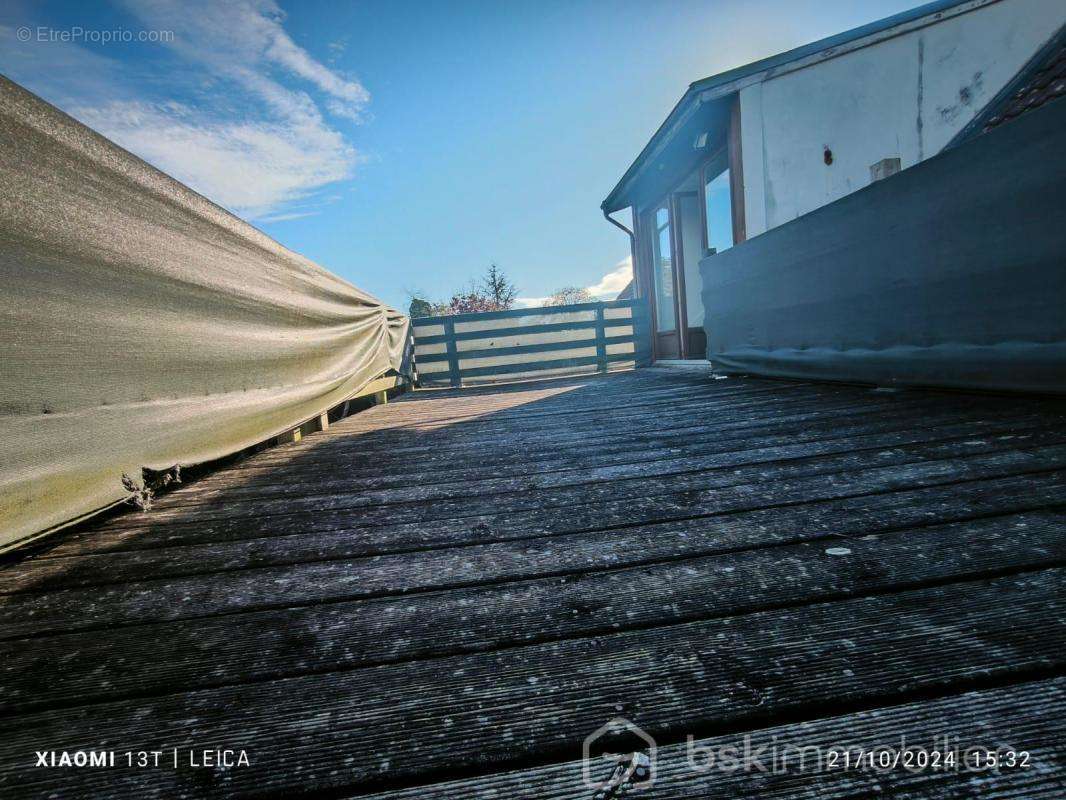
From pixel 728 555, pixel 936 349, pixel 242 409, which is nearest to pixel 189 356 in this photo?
pixel 242 409

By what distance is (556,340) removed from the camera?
25.2 ft

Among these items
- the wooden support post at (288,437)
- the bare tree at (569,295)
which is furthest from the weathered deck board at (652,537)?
the bare tree at (569,295)

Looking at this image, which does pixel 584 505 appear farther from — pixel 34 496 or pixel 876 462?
pixel 34 496

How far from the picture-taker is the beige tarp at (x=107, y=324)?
1.14m

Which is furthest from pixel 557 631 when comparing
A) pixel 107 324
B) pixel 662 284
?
pixel 662 284

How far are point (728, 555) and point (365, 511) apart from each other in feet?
2.98

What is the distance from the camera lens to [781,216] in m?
4.57

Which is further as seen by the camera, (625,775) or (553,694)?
(553,694)

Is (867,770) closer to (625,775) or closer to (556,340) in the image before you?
(625,775)

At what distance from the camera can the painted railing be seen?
7500mm

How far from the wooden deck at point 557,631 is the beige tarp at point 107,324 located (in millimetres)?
227

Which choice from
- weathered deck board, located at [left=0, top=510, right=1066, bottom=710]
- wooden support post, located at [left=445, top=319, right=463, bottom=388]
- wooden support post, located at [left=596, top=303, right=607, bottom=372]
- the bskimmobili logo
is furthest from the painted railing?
the bskimmobili logo

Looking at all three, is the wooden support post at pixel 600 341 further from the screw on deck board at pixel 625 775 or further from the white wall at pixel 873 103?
the screw on deck board at pixel 625 775

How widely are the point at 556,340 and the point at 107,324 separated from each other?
6548mm
